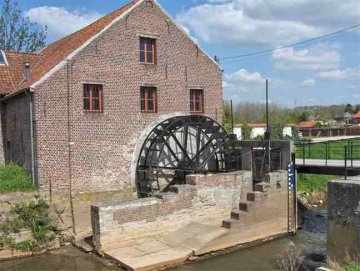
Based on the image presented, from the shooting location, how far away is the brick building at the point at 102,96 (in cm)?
1401

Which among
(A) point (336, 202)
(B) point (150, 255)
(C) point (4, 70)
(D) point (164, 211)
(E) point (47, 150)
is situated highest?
(C) point (4, 70)

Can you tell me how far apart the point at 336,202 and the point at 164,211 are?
210 inches

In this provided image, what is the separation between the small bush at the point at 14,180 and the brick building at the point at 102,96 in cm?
34

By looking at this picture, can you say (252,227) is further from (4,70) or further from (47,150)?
(4,70)

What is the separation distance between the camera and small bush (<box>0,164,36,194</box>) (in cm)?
1362

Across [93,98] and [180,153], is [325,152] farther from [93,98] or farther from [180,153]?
[93,98]

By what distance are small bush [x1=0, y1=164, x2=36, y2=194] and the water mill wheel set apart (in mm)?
3796

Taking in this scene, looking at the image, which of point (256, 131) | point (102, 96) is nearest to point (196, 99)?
point (102, 96)

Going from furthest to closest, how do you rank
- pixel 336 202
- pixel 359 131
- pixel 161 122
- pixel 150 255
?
pixel 359 131 < pixel 161 122 < pixel 150 255 < pixel 336 202

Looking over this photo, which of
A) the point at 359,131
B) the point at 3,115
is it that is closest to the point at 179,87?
the point at 3,115

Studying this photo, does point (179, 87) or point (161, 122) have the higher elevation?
point (179, 87)

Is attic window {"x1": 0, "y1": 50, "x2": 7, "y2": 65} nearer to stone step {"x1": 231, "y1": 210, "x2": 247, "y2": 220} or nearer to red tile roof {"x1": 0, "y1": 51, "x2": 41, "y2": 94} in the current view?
red tile roof {"x1": 0, "y1": 51, "x2": 41, "y2": 94}

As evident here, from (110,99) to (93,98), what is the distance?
613 millimetres

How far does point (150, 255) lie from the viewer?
1119cm
